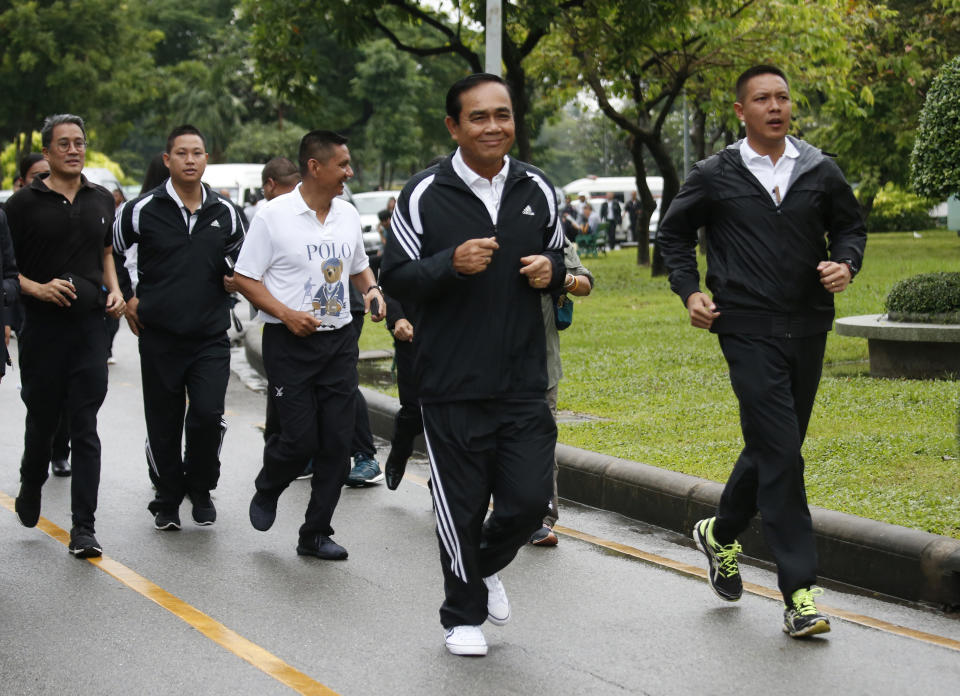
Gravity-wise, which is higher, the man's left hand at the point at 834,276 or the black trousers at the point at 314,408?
the man's left hand at the point at 834,276

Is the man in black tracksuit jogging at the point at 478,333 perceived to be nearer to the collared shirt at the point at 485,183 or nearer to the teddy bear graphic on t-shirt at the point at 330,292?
the collared shirt at the point at 485,183

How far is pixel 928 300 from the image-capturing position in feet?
37.6

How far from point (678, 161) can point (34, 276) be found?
7369 centimetres

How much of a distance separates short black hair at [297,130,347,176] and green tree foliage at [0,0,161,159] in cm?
3363

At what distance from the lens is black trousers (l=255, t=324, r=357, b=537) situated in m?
6.78

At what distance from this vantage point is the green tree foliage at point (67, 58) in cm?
3875

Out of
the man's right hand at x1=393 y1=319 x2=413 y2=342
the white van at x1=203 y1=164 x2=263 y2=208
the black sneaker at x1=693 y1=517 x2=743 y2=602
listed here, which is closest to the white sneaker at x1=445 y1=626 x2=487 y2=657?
the black sneaker at x1=693 y1=517 x2=743 y2=602

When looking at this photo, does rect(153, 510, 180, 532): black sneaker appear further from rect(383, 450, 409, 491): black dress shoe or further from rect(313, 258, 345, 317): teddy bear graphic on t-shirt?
rect(313, 258, 345, 317): teddy bear graphic on t-shirt

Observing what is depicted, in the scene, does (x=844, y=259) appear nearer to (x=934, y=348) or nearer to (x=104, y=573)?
(x=104, y=573)

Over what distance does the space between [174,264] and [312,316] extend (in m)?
1.03

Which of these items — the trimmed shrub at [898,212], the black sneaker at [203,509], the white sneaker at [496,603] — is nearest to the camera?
the white sneaker at [496,603]

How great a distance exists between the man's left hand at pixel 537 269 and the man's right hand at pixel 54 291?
2741 mm

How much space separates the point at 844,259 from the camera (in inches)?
215

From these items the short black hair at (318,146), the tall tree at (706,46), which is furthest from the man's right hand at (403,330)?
A: the tall tree at (706,46)
